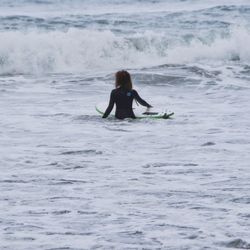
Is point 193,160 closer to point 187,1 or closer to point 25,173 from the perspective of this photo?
point 25,173

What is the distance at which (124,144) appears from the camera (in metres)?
11.6

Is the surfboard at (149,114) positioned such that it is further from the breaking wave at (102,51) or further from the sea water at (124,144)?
the breaking wave at (102,51)

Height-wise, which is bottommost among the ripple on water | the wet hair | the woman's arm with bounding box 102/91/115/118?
the ripple on water

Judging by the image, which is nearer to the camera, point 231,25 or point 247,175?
point 247,175

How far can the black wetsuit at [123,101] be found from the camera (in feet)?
43.6

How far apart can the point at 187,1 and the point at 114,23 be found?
772 cm

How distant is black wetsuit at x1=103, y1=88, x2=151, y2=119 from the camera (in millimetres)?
13297

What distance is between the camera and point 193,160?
10422 millimetres

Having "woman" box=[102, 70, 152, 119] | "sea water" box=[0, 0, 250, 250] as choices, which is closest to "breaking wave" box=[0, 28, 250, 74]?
"sea water" box=[0, 0, 250, 250]

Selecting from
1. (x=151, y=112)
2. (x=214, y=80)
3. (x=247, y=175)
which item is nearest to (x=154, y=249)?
(x=247, y=175)

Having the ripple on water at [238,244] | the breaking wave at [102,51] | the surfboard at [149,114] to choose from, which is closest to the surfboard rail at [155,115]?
the surfboard at [149,114]

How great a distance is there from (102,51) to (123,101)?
1002 centimetres

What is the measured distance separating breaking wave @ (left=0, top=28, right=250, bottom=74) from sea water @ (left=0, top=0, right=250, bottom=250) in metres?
0.03

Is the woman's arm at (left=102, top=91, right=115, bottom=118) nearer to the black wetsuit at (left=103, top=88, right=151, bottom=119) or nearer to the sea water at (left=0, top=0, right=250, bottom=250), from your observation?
the black wetsuit at (left=103, top=88, right=151, bottom=119)
